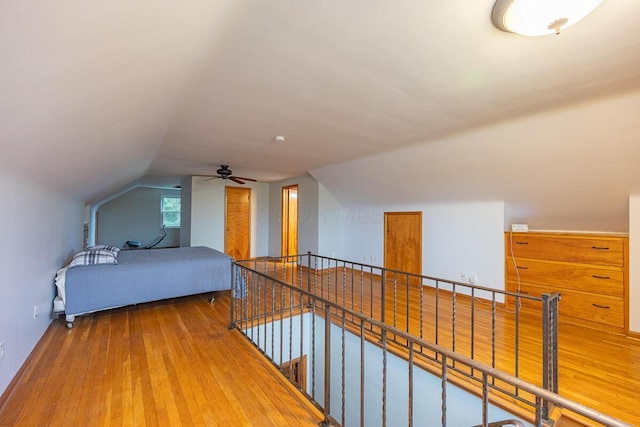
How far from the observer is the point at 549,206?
3.41 m

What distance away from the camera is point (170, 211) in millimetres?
9477

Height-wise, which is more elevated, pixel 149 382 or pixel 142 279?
pixel 142 279

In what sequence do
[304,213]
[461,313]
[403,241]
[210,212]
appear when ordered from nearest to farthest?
[461,313] → [403,241] → [304,213] → [210,212]

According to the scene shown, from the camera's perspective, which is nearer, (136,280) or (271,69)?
(271,69)

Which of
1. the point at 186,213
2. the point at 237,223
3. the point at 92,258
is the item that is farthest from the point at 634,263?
the point at 186,213

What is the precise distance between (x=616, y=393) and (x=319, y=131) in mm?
3229

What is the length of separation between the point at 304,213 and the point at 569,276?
14.6ft

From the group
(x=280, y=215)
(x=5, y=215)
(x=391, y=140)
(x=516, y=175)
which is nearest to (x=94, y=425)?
(x=5, y=215)

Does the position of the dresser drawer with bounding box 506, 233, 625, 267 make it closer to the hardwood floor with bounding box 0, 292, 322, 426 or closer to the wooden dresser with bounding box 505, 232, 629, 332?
the wooden dresser with bounding box 505, 232, 629, 332

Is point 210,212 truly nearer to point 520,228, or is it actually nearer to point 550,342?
point 520,228

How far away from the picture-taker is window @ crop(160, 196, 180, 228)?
9312 mm

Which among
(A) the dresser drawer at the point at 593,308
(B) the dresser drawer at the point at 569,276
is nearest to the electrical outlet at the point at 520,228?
(B) the dresser drawer at the point at 569,276

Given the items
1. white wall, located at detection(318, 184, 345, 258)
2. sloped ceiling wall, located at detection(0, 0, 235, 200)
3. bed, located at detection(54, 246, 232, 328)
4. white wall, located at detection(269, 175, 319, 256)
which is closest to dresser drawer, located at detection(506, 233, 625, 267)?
white wall, located at detection(318, 184, 345, 258)

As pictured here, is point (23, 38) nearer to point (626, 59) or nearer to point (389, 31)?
point (389, 31)
